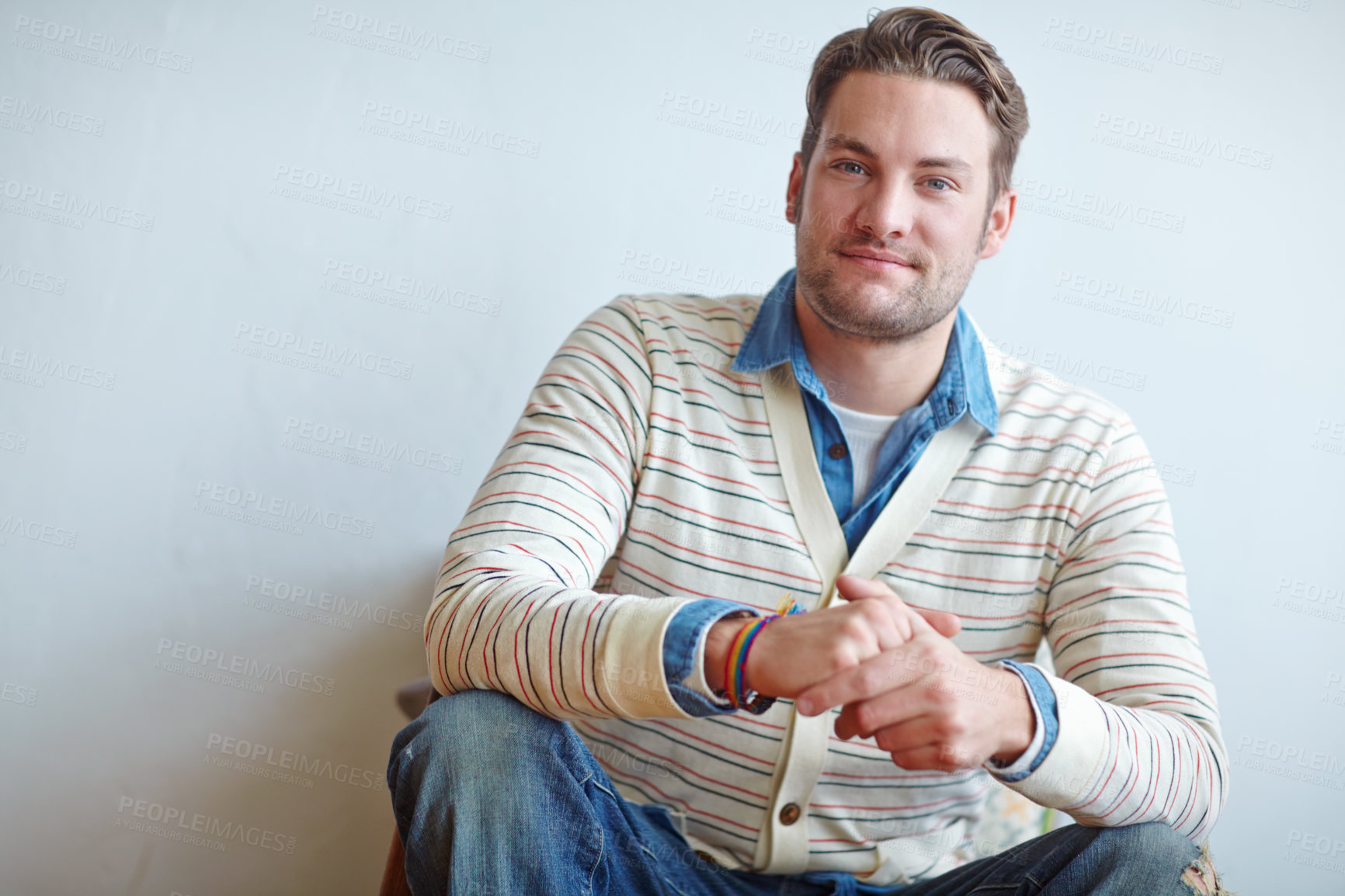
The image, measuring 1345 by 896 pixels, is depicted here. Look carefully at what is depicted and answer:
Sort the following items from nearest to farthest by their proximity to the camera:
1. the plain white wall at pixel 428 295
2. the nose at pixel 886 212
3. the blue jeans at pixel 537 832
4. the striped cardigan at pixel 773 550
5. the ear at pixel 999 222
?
the blue jeans at pixel 537 832, the striped cardigan at pixel 773 550, the nose at pixel 886 212, the ear at pixel 999 222, the plain white wall at pixel 428 295

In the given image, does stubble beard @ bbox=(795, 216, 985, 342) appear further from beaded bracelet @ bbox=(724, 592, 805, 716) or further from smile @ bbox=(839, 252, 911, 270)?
beaded bracelet @ bbox=(724, 592, 805, 716)

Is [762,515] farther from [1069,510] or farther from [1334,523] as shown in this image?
[1334,523]

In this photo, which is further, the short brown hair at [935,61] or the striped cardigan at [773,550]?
the short brown hair at [935,61]

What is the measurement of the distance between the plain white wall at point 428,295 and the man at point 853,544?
33 centimetres

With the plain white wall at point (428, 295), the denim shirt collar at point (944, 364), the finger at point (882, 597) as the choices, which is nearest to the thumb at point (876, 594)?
the finger at point (882, 597)

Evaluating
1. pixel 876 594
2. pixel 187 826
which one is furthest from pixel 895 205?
pixel 187 826

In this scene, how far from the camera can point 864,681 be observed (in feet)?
3.35

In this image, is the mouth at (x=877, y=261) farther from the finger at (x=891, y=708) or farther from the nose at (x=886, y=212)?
the finger at (x=891, y=708)

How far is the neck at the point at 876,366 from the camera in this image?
147 cm

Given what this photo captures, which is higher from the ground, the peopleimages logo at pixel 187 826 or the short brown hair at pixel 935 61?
the short brown hair at pixel 935 61

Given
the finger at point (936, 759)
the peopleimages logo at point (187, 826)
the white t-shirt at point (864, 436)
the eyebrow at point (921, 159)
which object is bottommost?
the peopleimages logo at point (187, 826)

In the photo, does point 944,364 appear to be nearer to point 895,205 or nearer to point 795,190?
point 895,205

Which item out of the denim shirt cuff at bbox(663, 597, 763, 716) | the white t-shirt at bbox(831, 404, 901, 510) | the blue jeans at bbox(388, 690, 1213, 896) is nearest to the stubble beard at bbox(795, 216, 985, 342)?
the white t-shirt at bbox(831, 404, 901, 510)

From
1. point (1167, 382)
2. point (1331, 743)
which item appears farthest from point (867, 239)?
point (1331, 743)
